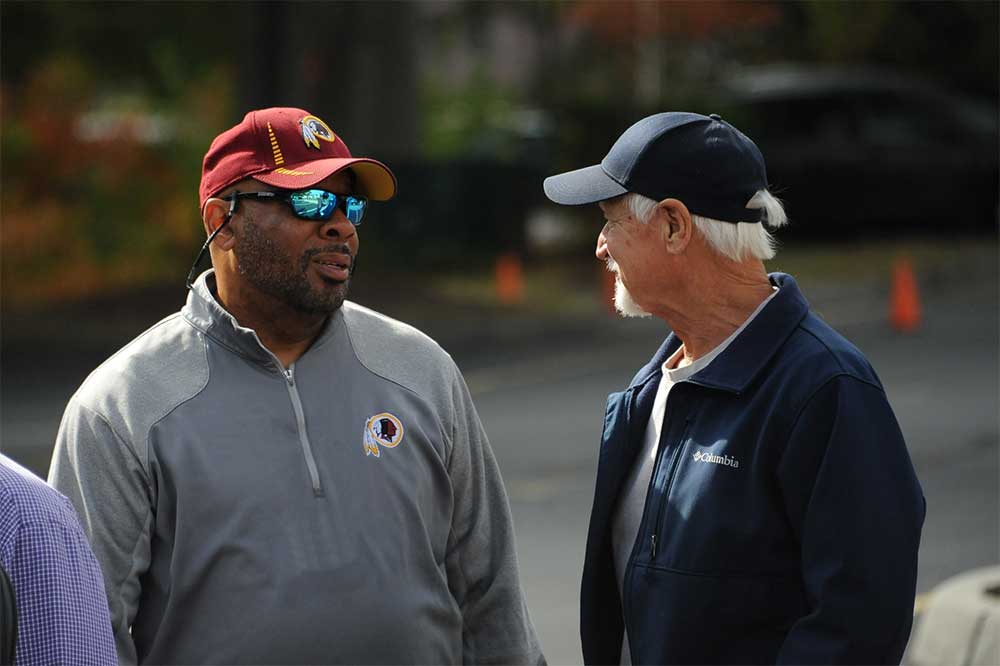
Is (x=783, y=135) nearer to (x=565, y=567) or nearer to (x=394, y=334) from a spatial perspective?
(x=565, y=567)

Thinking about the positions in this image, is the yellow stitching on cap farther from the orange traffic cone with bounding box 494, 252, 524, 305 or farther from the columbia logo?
the orange traffic cone with bounding box 494, 252, 524, 305

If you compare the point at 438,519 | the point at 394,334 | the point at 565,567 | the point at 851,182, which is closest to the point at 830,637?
the point at 438,519

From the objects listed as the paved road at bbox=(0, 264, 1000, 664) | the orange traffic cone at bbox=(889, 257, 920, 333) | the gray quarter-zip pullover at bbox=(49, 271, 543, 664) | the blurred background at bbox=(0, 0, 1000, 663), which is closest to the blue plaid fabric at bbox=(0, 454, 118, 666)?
the gray quarter-zip pullover at bbox=(49, 271, 543, 664)

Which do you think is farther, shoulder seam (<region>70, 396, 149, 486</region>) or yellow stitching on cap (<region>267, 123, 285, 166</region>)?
yellow stitching on cap (<region>267, 123, 285, 166</region>)

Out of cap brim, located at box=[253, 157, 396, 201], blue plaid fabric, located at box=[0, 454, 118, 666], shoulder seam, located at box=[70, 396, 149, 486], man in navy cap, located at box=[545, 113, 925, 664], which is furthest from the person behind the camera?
cap brim, located at box=[253, 157, 396, 201]

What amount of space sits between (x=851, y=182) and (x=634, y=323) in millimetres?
5629

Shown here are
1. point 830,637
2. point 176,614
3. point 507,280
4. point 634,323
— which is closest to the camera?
point 830,637

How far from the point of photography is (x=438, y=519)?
351 cm

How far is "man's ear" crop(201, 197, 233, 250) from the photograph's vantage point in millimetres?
3574

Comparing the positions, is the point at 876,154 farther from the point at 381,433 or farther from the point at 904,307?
the point at 381,433

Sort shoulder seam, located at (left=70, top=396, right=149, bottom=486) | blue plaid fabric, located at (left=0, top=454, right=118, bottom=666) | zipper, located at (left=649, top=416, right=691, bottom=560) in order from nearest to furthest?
1. blue plaid fabric, located at (left=0, top=454, right=118, bottom=666)
2. zipper, located at (left=649, top=416, right=691, bottom=560)
3. shoulder seam, located at (left=70, top=396, right=149, bottom=486)

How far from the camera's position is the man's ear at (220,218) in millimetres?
3574

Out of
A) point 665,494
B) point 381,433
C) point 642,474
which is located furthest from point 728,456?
point 381,433

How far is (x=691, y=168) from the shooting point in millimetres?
3217
